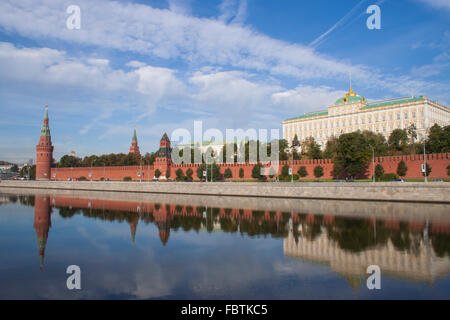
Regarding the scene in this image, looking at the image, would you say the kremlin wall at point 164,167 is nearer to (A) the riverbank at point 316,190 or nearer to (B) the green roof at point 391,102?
(A) the riverbank at point 316,190

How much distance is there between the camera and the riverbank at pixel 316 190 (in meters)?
21.5

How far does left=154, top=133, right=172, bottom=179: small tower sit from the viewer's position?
164 ft

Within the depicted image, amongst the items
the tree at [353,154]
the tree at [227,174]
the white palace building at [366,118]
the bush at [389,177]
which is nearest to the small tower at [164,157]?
the tree at [227,174]

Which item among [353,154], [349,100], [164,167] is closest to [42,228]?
[353,154]

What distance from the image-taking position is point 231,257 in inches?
365

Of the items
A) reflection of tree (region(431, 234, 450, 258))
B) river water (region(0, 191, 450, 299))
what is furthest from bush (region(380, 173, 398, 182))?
reflection of tree (region(431, 234, 450, 258))

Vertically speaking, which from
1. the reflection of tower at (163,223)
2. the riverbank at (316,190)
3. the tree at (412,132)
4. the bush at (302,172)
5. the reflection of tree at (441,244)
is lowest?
the reflection of tower at (163,223)

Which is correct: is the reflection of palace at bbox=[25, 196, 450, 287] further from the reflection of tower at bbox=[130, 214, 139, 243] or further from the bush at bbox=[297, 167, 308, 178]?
the bush at bbox=[297, 167, 308, 178]

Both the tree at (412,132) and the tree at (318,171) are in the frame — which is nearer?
the tree at (318,171)

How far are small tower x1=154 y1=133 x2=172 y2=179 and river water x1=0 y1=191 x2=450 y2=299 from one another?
1298 inches

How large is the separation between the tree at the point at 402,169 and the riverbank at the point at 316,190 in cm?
1014

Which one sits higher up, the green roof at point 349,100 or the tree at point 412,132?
the green roof at point 349,100

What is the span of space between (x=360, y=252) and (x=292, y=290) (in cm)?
388
